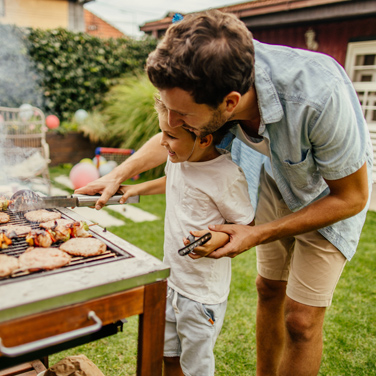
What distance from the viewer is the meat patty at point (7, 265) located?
1.04 m

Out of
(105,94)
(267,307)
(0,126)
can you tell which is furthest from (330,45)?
(267,307)

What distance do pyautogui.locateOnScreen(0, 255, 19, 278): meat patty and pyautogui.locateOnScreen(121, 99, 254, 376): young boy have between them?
29.0 inches

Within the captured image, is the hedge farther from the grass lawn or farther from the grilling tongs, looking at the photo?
the grilling tongs

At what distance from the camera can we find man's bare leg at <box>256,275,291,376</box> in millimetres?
2059

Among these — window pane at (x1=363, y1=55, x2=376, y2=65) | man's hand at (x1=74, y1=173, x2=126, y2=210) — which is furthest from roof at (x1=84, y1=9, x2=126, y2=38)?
man's hand at (x1=74, y1=173, x2=126, y2=210)

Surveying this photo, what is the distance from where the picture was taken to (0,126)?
5254 millimetres

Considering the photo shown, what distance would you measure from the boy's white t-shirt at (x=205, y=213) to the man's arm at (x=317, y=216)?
13 centimetres

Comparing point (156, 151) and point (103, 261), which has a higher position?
point (156, 151)

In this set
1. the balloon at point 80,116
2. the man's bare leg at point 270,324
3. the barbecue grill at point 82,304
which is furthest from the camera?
the balloon at point 80,116

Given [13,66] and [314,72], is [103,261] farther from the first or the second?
[13,66]

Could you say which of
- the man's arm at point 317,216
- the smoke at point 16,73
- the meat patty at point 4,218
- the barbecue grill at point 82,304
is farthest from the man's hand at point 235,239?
the smoke at point 16,73

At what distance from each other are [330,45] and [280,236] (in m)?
6.87

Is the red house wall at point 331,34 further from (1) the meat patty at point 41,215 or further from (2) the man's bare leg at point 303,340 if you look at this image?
(1) the meat patty at point 41,215

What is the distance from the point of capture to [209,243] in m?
1.31
